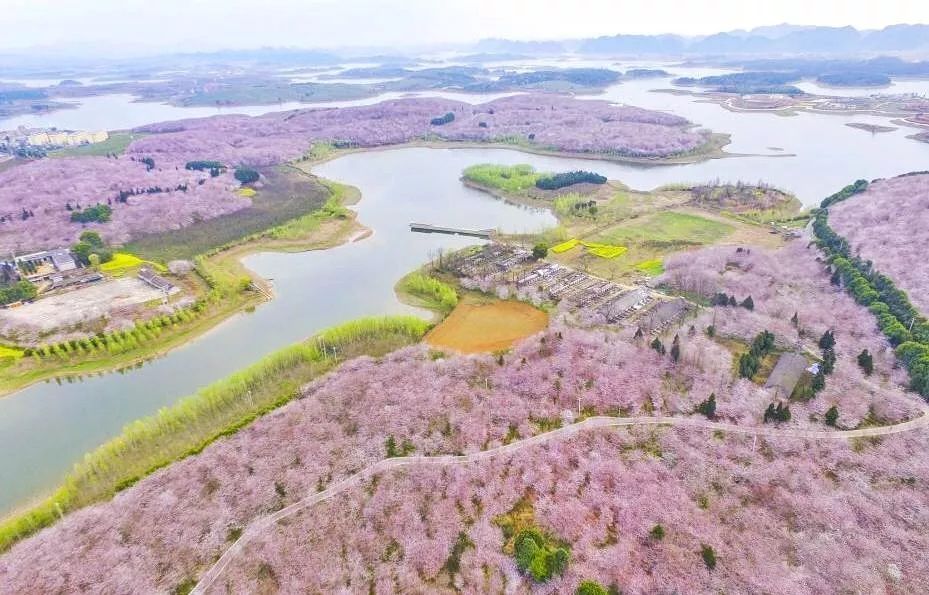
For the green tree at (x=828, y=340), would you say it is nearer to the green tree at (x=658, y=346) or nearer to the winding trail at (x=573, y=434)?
the winding trail at (x=573, y=434)

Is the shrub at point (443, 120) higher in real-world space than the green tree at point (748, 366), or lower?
higher

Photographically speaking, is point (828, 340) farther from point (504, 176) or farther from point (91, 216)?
point (91, 216)

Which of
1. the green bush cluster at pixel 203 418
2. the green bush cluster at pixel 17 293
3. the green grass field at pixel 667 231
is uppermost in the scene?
the green grass field at pixel 667 231

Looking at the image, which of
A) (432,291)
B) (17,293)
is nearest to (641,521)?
(432,291)

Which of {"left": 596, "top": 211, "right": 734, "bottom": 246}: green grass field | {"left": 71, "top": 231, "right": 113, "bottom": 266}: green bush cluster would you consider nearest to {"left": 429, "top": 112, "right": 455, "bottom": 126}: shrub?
{"left": 596, "top": 211, "right": 734, "bottom": 246}: green grass field

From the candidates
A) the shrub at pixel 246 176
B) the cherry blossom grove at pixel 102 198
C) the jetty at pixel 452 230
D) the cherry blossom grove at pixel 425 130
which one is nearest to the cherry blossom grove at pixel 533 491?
the jetty at pixel 452 230

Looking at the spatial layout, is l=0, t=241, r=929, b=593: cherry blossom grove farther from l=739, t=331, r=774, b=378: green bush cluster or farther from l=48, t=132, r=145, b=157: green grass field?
l=48, t=132, r=145, b=157: green grass field
